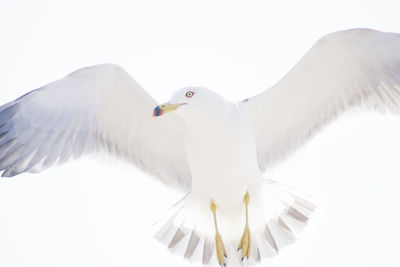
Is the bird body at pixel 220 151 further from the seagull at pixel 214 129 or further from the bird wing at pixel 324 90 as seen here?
the bird wing at pixel 324 90

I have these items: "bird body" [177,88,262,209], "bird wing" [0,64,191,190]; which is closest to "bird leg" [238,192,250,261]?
"bird body" [177,88,262,209]

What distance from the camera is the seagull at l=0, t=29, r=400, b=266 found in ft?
22.7

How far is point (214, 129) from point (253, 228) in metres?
1.32

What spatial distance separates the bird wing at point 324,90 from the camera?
23.7 ft

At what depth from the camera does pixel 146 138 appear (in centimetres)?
774

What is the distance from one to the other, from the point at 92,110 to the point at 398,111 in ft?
10.4

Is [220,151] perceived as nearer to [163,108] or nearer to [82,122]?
[163,108]

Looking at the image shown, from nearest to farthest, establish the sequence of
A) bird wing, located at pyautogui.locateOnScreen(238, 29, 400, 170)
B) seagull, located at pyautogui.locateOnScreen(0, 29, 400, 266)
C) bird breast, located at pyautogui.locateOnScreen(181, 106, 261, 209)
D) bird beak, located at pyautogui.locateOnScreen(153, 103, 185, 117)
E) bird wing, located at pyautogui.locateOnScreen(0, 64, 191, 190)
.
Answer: bird beak, located at pyautogui.locateOnScreen(153, 103, 185, 117), bird breast, located at pyautogui.locateOnScreen(181, 106, 261, 209), seagull, located at pyautogui.locateOnScreen(0, 29, 400, 266), bird wing, located at pyautogui.locateOnScreen(0, 64, 191, 190), bird wing, located at pyautogui.locateOnScreen(238, 29, 400, 170)

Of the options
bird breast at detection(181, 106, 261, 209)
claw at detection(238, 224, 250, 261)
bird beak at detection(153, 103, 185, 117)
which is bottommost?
claw at detection(238, 224, 250, 261)

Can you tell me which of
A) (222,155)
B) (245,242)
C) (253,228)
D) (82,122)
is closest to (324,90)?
(222,155)

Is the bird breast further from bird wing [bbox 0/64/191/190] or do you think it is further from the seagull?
bird wing [bbox 0/64/191/190]

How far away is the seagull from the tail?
0.03ft

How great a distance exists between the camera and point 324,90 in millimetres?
7645

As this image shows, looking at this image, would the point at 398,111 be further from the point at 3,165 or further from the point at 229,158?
the point at 3,165
